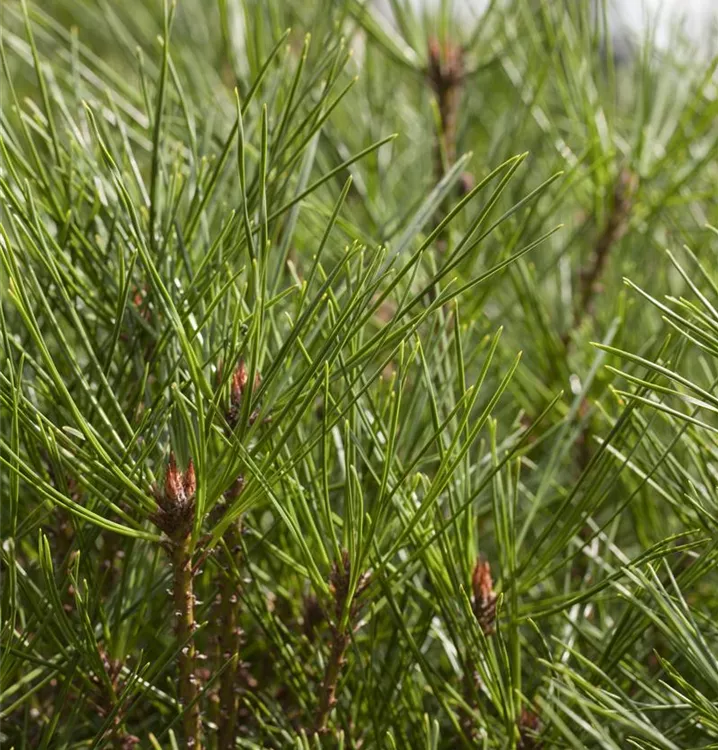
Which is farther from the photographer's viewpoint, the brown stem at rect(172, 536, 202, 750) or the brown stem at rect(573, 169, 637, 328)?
the brown stem at rect(573, 169, 637, 328)

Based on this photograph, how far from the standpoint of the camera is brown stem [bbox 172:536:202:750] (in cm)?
36

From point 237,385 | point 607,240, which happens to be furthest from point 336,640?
point 607,240

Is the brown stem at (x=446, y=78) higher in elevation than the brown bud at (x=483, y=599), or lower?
higher

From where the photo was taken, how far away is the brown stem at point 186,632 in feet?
1.17

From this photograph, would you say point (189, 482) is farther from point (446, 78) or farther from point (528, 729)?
point (446, 78)

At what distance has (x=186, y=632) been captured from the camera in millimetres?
365

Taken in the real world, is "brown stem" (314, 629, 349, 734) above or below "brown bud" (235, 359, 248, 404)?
below

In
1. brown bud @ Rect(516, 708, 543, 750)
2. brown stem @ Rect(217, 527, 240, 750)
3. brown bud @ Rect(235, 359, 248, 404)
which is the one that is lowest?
brown stem @ Rect(217, 527, 240, 750)

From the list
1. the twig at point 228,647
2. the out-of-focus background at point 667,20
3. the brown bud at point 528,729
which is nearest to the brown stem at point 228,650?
the twig at point 228,647

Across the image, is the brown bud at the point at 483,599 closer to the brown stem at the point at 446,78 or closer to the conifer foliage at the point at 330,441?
the conifer foliage at the point at 330,441

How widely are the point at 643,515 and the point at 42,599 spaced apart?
0.30 m

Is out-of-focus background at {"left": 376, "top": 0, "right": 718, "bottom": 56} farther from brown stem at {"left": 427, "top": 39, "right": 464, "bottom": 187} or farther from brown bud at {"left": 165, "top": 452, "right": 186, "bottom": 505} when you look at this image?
brown bud at {"left": 165, "top": 452, "right": 186, "bottom": 505}

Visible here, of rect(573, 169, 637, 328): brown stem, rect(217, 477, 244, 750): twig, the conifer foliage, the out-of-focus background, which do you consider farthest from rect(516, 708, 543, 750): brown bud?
the out-of-focus background

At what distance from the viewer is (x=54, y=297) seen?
453 millimetres
